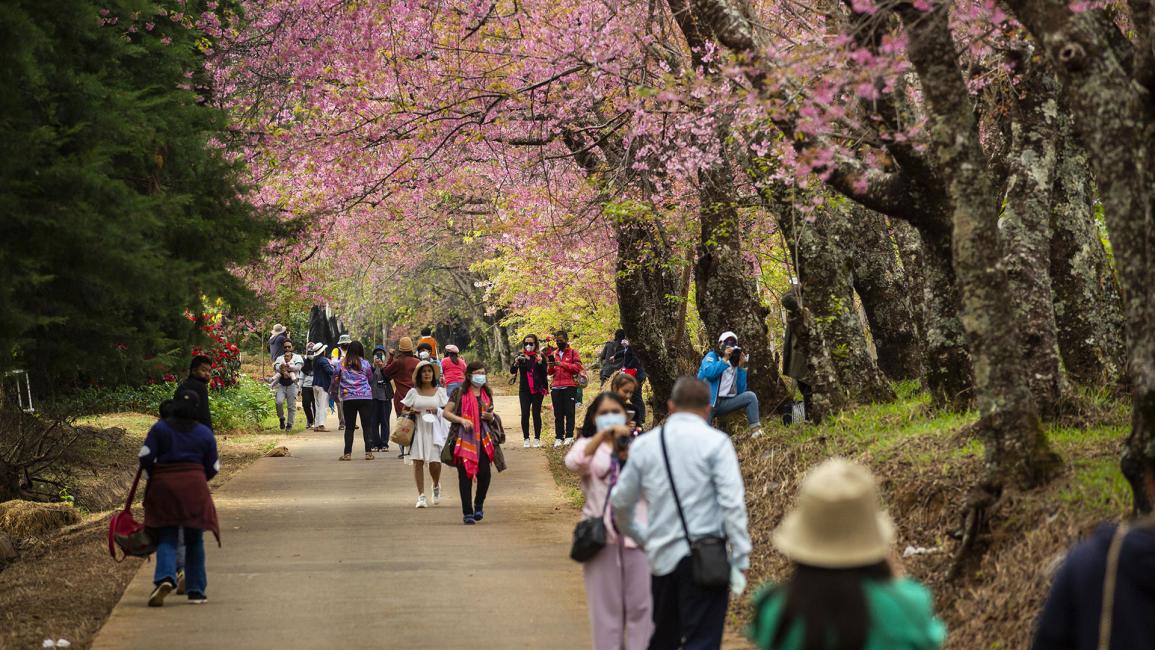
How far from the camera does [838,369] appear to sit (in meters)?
17.2

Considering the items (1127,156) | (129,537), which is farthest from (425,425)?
(1127,156)

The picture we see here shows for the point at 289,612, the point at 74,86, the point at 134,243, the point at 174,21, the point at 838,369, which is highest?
the point at 174,21

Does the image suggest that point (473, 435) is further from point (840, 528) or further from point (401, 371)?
point (840, 528)

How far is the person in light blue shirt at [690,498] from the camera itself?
7324 millimetres

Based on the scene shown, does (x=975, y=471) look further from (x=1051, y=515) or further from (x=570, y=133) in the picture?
(x=570, y=133)

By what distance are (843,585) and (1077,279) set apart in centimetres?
Result: 1071

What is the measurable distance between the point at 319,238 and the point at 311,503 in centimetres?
742

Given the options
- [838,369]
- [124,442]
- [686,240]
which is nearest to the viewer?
[838,369]

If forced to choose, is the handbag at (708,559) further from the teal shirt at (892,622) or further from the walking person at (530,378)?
the walking person at (530,378)

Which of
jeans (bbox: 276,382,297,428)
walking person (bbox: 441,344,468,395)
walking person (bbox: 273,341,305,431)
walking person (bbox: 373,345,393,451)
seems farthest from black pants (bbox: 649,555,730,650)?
jeans (bbox: 276,382,297,428)

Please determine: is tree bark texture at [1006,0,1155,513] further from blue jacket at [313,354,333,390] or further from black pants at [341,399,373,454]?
blue jacket at [313,354,333,390]

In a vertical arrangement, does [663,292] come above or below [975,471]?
above

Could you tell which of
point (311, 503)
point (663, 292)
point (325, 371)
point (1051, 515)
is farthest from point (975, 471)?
point (325, 371)

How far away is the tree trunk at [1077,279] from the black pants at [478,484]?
5982 millimetres
